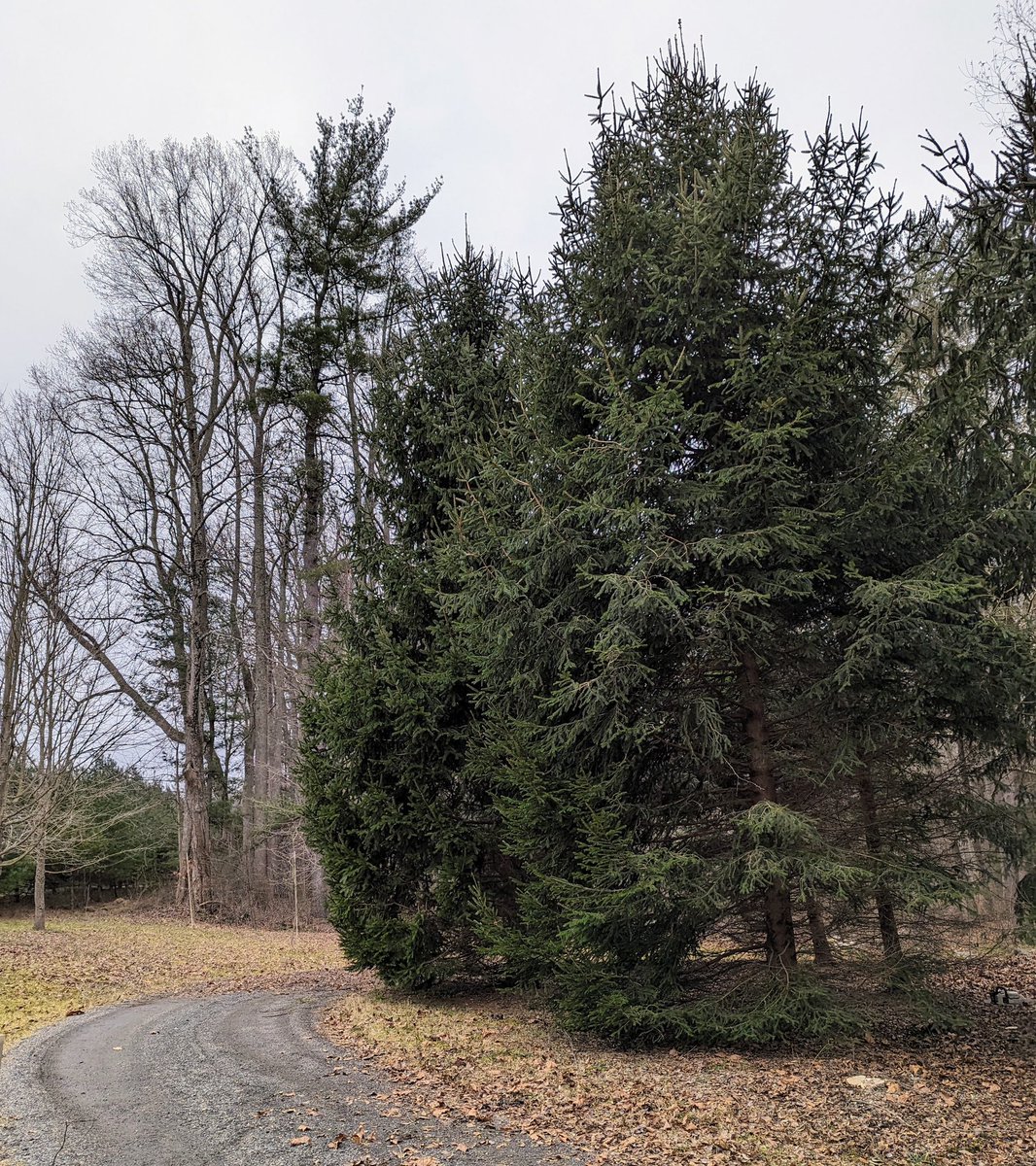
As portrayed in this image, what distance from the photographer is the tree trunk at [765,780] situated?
22.9ft

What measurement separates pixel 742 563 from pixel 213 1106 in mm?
5693

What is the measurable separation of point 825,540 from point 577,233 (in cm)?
418

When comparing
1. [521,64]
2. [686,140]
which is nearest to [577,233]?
[686,140]

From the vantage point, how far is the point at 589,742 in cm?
725

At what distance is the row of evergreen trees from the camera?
635 cm

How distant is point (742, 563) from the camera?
22.2 ft

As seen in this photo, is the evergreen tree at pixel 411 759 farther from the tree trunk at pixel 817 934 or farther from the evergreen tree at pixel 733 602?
the tree trunk at pixel 817 934

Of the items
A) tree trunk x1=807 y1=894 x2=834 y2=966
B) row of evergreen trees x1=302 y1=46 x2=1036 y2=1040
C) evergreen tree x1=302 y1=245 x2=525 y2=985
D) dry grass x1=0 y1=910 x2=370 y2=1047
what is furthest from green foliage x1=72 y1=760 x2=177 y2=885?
tree trunk x1=807 y1=894 x2=834 y2=966

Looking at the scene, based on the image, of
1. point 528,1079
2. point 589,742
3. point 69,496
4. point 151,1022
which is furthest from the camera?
point 69,496

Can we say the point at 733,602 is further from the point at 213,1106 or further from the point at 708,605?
the point at 213,1106

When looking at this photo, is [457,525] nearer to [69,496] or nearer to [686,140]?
[686,140]

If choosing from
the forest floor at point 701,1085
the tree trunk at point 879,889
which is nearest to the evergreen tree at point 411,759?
the forest floor at point 701,1085

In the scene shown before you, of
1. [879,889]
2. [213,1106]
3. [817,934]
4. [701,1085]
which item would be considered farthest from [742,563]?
[213,1106]

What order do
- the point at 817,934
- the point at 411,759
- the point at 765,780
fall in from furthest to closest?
1. the point at 411,759
2. the point at 817,934
3. the point at 765,780
